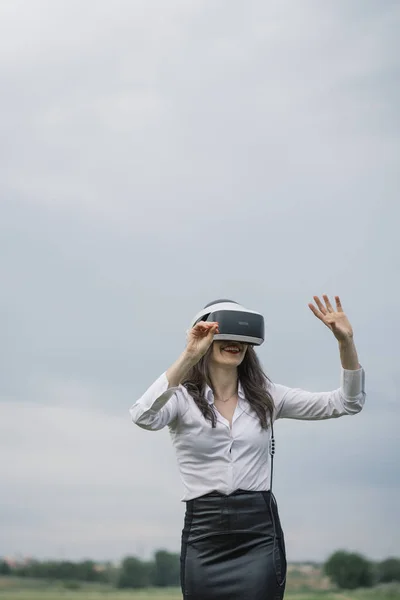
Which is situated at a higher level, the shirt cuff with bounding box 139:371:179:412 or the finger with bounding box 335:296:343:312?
the finger with bounding box 335:296:343:312

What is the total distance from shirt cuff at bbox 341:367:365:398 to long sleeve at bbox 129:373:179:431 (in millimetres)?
908

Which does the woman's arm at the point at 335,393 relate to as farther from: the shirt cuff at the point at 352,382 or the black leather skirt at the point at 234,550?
the black leather skirt at the point at 234,550

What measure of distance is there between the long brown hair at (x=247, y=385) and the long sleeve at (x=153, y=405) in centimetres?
24

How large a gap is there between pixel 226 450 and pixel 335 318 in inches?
34.0

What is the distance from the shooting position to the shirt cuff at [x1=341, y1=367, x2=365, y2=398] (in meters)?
4.39

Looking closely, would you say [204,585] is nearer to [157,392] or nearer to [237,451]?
[237,451]

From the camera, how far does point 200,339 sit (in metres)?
4.05

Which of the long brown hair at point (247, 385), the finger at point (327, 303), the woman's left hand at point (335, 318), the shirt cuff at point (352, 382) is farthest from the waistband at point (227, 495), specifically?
the finger at point (327, 303)

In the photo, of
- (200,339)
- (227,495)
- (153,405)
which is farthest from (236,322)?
(227,495)

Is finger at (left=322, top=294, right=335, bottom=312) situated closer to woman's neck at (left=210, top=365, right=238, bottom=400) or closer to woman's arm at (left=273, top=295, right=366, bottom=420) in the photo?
woman's arm at (left=273, top=295, right=366, bottom=420)

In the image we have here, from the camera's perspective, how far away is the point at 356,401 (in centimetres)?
443

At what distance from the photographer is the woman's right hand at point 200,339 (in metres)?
4.02

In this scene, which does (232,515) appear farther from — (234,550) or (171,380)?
(171,380)

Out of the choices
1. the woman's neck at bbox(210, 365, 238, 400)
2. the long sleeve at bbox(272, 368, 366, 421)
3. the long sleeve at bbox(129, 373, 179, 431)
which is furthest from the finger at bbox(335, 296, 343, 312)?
the long sleeve at bbox(129, 373, 179, 431)
